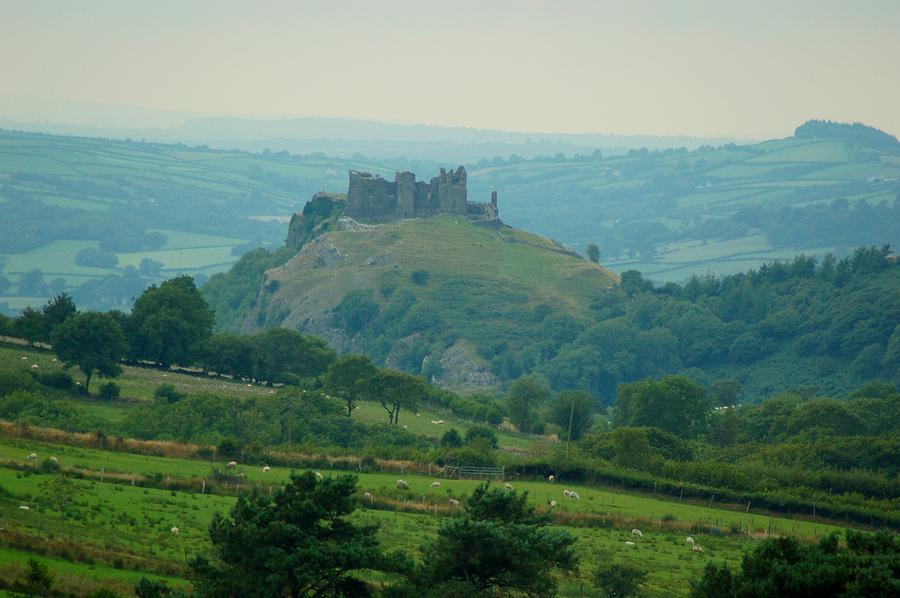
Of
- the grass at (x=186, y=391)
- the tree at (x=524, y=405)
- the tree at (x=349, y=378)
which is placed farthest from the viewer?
the tree at (x=524, y=405)

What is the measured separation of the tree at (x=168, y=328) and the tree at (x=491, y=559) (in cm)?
5400

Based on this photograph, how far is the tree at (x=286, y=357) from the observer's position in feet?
288

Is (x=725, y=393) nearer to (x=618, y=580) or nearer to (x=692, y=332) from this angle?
(x=692, y=332)

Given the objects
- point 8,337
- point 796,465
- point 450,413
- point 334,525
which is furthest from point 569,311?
point 334,525

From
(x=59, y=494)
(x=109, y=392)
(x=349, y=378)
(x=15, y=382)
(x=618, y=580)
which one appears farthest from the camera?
(x=349, y=378)

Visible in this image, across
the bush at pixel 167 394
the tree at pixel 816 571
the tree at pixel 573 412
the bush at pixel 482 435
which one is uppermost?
the tree at pixel 816 571

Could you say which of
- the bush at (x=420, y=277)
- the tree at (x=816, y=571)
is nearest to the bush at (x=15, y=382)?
the tree at (x=816, y=571)

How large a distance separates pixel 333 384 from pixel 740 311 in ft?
307

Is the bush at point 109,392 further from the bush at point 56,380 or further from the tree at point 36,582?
the tree at point 36,582

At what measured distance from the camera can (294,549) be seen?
103ft

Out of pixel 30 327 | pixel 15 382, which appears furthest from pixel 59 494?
pixel 30 327

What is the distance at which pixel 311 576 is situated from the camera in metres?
30.8

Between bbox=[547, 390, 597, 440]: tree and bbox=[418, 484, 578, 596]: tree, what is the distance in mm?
50029

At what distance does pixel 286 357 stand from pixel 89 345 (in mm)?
17934
